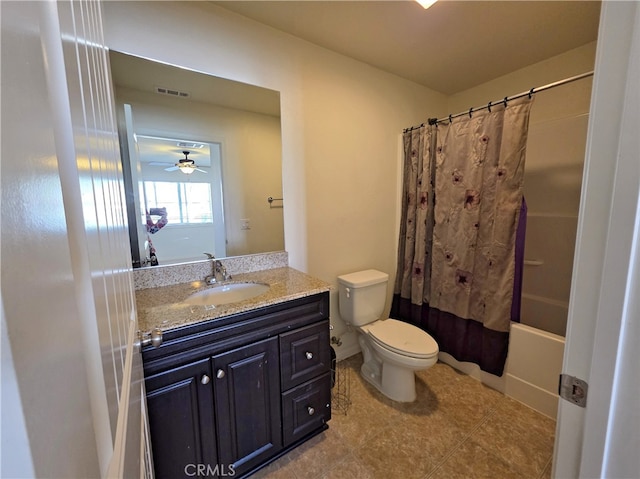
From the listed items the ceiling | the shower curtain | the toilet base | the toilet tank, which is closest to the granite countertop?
the toilet tank

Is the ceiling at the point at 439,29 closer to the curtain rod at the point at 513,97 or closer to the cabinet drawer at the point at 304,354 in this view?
the curtain rod at the point at 513,97

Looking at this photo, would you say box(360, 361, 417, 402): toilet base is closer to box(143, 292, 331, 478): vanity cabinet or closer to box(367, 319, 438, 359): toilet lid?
box(367, 319, 438, 359): toilet lid

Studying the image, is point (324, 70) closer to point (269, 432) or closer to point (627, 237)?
point (627, 237)

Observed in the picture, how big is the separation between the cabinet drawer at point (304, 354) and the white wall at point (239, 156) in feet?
2.06

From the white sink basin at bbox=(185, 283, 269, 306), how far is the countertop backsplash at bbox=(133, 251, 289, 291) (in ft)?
0.42

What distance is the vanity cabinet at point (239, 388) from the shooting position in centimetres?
102

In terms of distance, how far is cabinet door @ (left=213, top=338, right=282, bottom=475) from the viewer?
1147mm

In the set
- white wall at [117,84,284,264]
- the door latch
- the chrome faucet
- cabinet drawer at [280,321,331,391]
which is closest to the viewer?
the door latch

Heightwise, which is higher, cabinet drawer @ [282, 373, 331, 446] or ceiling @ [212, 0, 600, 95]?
ceiling @ [212, 0, 600, 95]

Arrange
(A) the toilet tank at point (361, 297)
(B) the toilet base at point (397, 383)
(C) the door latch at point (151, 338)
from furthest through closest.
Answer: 1. (A) the toilet tank at point (361, 297)
2. (B) the toilet base at point (397, 383)
3. (C) the door latch at point (151, 338)

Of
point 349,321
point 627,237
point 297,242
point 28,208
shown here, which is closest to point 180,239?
point 297,242

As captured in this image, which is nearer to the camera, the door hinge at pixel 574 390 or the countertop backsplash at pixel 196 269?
the door hinge at pixel 574 390

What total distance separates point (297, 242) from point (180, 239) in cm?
73

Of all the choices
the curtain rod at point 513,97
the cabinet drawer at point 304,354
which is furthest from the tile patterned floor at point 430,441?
the curtain rod at point 513,97
